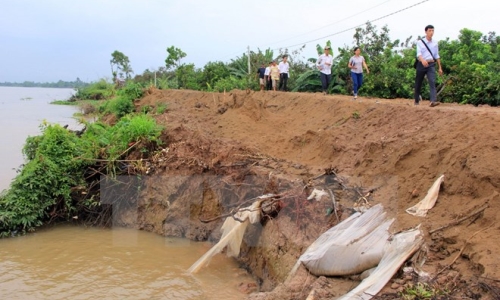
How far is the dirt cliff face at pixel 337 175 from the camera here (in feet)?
12.4

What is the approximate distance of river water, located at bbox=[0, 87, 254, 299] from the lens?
5352 millimetres

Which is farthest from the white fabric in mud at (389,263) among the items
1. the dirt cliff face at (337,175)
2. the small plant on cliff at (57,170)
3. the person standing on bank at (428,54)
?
the small plant on cliff at (57,170)

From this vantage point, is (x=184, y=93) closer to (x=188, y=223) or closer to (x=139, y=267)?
(x=188, y=223)

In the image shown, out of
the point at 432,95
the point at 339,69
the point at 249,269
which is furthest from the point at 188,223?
the point at 339,69

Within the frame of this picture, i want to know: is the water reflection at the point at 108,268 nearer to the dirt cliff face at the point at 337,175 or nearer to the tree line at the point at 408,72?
the dirt cliff face at the point at 337,175

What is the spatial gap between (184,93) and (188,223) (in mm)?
9935

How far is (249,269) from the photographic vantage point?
583cm

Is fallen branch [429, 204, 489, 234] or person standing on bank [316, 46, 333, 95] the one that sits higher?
person standing on bank [316, 46, 333, 95]

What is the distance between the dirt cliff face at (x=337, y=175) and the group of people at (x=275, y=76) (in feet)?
17.0

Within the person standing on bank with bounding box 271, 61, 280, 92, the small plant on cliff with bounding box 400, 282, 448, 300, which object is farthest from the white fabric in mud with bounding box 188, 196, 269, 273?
the person standing on bank with bounding box 271, 61, 280, 92

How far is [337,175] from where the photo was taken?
585 cm

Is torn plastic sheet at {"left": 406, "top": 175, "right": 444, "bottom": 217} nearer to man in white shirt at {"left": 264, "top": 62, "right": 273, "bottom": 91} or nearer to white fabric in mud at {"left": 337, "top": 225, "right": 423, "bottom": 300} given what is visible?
white fabric in mud at {"left": 337, "top": 225, "right": 423, "bottom": 300}

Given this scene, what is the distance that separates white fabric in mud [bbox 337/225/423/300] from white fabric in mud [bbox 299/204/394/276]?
0.35ft

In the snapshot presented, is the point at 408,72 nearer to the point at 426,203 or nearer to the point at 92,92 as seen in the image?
the point at 426,203
